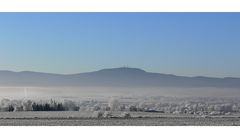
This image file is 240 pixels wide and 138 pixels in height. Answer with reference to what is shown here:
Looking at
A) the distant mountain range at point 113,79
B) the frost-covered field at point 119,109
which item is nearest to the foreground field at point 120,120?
the frost-covered field at point 119,109

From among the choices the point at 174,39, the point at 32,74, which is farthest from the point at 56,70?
the point at 174,39

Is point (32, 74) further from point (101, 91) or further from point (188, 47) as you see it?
point (188, 47)

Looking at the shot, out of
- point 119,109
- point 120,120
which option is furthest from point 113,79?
point 120,120

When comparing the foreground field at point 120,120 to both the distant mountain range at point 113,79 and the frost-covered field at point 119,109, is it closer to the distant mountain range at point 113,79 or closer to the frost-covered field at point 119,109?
the frost-covered field at point 119,109

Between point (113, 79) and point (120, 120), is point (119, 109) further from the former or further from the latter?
point (113, 79)
